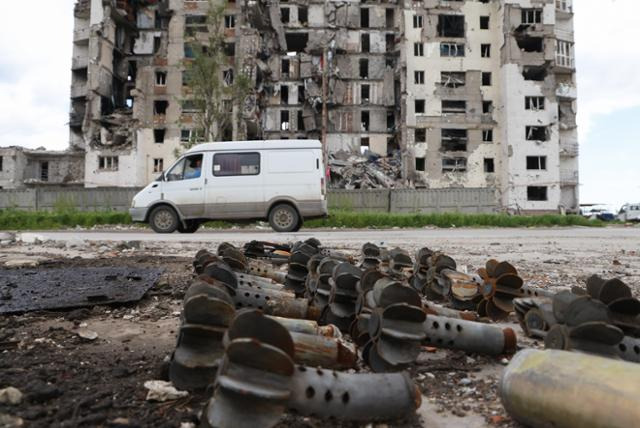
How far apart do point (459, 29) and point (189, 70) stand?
2583cm

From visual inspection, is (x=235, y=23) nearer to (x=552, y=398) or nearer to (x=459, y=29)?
(x=459, y=29)

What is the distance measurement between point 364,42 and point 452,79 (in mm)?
8820

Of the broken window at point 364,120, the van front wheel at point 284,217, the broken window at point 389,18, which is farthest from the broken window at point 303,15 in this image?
the van front wheel at point 284,217

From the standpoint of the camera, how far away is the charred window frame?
4003 cm

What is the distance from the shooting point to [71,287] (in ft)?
9.77

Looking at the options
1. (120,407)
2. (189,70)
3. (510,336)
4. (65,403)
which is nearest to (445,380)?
(510,336)

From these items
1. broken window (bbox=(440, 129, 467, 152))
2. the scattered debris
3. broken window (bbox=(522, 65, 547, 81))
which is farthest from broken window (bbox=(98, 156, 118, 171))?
the scattered debris

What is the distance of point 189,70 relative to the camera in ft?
96.5

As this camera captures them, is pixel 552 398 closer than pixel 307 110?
Yes

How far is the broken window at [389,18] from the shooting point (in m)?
43.8

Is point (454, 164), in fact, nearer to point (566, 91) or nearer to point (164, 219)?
point (566, 91)

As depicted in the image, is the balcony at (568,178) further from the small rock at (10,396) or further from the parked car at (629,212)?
the small rock at (10,396)

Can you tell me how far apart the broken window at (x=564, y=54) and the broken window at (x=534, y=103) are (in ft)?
19.1

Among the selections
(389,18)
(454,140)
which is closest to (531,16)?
(389,18)
